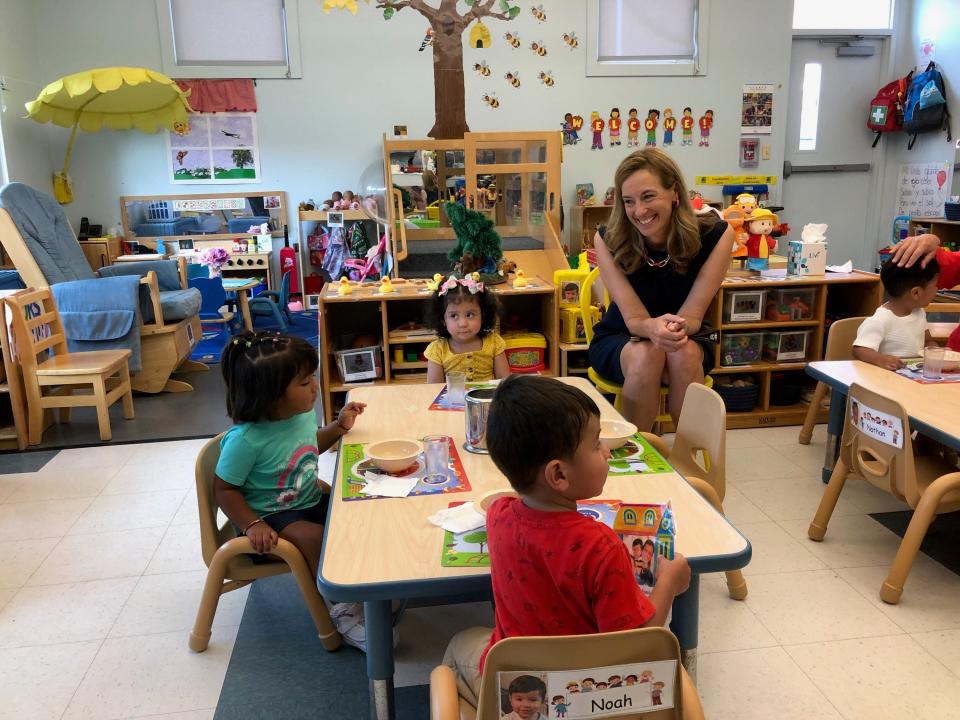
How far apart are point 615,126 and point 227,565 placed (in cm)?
556

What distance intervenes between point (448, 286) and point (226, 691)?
1491 mm

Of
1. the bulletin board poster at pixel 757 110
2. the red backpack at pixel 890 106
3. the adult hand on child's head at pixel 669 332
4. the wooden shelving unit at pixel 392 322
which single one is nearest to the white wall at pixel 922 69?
the red backpack at pixel 890 106

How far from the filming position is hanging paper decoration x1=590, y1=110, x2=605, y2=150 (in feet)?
21.1

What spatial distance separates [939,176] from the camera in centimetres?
635

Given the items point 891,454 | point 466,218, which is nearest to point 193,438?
point 466,218

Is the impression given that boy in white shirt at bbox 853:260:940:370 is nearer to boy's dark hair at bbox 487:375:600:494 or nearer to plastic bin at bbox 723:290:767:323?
Answer: plastic bin at bbox 723:290:767:323

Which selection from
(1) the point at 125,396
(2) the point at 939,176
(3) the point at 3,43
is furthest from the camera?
(2) the point at 939,176

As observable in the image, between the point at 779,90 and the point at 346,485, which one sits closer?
the point at 346,485

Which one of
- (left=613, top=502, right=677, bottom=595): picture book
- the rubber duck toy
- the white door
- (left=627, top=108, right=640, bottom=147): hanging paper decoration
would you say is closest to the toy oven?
the rubber duck toy

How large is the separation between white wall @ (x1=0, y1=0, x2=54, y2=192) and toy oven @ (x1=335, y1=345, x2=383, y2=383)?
3.58m

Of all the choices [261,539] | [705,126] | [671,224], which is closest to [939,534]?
[671,224]

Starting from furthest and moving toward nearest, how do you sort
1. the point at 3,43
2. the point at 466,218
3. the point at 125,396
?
the point at 3,43 → the point at 125,396 → the point at 466,218

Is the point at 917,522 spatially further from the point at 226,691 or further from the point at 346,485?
the point at 226,691

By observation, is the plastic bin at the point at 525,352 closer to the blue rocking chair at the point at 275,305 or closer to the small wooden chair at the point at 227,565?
the small wooden chair at the point at 227,565
